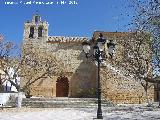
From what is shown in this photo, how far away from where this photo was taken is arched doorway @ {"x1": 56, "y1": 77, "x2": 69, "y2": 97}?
38666 mm

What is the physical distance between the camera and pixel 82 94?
37.0 m

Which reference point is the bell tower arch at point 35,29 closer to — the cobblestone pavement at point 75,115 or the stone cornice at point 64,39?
the stone cornice at point 64,39

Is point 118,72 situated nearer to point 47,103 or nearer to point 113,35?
point 113,35

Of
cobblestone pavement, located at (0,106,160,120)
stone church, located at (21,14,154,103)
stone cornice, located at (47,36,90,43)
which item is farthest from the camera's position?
stone cornice, located at (47,36,90,43)

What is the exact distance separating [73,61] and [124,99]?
8.53 metres

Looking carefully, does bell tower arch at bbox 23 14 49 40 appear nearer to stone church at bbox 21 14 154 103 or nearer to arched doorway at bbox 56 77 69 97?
stone church at bbox 21 14 154 103

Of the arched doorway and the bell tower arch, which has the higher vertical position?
the bell tower arch

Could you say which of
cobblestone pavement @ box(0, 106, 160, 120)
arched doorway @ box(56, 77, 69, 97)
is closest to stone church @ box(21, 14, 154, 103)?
arched doorway @ box(56, 77, 69, 97)

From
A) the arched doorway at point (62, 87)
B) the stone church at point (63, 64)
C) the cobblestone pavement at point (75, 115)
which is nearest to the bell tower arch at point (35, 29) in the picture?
the stone church at point (63, 64)

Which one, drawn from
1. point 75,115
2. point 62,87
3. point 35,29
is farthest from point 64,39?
point 75,115

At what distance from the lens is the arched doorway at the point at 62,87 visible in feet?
127

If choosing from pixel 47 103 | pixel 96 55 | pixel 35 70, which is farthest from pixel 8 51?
pixel 96 55

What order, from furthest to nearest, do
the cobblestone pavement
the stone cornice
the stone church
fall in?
the stone cornice
the stone church
the cobblestone pavement

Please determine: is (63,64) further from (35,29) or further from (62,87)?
(35,29)
